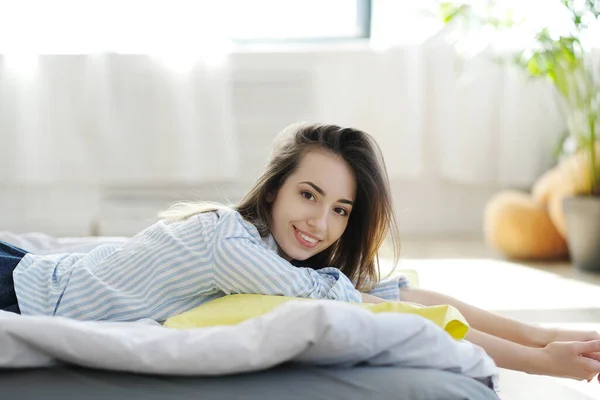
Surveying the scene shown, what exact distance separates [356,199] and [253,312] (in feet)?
1.39

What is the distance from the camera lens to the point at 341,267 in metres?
1.71

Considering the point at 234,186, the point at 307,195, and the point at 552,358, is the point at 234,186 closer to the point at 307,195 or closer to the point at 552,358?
the point at 307,195

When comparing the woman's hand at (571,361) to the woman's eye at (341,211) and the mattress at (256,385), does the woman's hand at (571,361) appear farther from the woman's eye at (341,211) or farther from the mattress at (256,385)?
the woman's eye at (341,211)

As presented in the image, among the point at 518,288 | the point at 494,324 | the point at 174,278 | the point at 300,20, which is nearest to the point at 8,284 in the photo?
the point at 174,278

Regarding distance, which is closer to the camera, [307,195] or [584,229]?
[307,195]

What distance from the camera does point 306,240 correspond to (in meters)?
1.55

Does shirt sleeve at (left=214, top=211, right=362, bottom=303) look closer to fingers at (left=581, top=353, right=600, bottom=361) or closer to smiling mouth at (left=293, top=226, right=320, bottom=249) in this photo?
smiling mouth at (left=293, top=226, right=320, bottom=249)

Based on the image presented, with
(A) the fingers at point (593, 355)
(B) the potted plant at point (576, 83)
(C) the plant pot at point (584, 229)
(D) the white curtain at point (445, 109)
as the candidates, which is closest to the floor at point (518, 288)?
(C) the plant pot at point (584, 229)

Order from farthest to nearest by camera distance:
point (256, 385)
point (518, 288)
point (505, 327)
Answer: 1. point (518, 288)
2. point (505, 327)
3. point (256, 385)

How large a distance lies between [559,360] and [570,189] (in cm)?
198

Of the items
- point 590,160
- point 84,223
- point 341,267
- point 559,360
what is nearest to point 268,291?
point 341,267

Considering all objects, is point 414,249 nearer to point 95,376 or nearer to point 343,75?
point 343,75

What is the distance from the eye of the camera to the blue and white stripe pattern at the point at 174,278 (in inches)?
54.9

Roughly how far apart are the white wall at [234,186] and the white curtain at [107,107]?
11 centimetres
